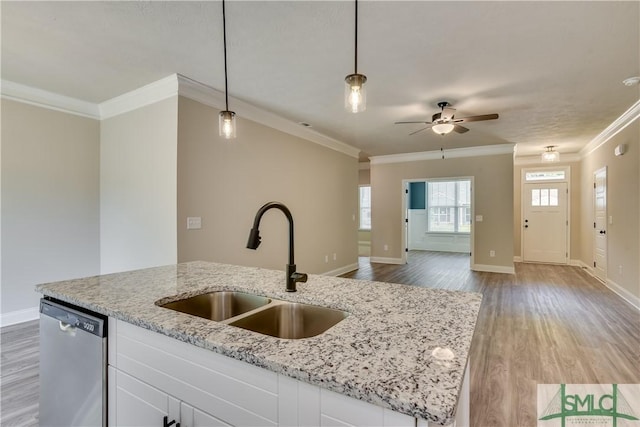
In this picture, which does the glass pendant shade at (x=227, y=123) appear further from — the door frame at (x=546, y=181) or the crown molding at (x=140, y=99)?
the door frame at (x=546, y=181)

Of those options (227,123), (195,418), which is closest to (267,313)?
(195,418)

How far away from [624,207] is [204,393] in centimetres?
585

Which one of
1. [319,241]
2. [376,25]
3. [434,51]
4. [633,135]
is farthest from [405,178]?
[376,25]

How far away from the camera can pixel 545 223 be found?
23.8 ft

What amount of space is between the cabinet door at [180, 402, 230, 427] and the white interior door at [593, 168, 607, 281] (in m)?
6.64

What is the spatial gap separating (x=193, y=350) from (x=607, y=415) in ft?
8.35

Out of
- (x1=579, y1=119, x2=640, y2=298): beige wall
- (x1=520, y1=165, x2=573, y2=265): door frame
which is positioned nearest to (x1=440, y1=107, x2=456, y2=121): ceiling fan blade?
(x1=579, y1=119, x2=640, y2=298): beige wall

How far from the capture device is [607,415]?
1.95m

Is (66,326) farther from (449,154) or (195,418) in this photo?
(449,154)

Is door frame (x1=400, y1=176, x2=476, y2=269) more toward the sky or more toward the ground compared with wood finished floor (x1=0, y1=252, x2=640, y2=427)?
more toward the sky

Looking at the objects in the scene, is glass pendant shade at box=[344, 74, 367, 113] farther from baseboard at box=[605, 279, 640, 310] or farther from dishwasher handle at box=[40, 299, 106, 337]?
baseboard at box=[605, 279, 640, 310]

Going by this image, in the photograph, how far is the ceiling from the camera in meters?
2.03

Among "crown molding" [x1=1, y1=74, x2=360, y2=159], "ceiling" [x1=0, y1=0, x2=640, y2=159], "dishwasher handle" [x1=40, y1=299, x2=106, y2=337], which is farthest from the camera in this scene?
"crown molding" [x1=1, y1=74, x2=360, y2=159]

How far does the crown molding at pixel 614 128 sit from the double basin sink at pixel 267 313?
187 inches
